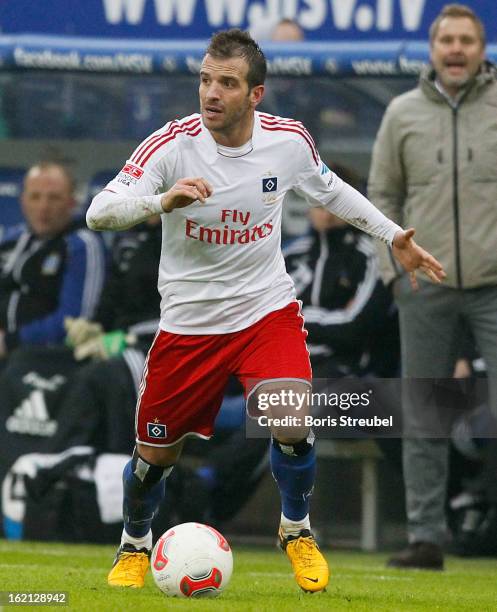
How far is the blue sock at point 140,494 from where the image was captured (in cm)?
638

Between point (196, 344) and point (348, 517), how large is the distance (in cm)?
315

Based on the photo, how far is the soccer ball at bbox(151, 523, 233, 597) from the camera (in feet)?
18.9

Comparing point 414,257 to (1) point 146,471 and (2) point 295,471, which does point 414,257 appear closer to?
(2) point 295,471

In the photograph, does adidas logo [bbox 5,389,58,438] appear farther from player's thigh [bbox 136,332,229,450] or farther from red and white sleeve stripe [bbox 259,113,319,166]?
red and white sleeve stripe [bbox 259,113,319,166]

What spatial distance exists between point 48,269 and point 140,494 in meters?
3.34

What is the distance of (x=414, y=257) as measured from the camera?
6.23 m

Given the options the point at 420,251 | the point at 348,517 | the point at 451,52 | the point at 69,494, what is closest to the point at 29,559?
the point at 69,494

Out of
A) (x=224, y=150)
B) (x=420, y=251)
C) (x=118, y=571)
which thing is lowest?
(x=118, y=571)

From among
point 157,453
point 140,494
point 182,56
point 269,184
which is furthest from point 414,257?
point 182,56

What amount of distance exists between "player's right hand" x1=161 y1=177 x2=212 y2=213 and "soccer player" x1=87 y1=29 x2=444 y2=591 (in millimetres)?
475

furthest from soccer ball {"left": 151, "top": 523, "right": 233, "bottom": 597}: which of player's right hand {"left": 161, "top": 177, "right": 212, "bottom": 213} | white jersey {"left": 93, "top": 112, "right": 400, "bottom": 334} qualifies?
player's right hand {"left": 161, "top": 177, "right": 212, "bottom": 213}

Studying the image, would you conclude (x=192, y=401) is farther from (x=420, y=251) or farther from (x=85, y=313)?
(x=85, y=313)

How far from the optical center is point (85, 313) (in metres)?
9.40

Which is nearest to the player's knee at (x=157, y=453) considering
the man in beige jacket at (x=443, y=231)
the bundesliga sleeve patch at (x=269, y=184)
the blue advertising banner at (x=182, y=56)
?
the bundesliga sleeve patch at (x=269, y=184)
